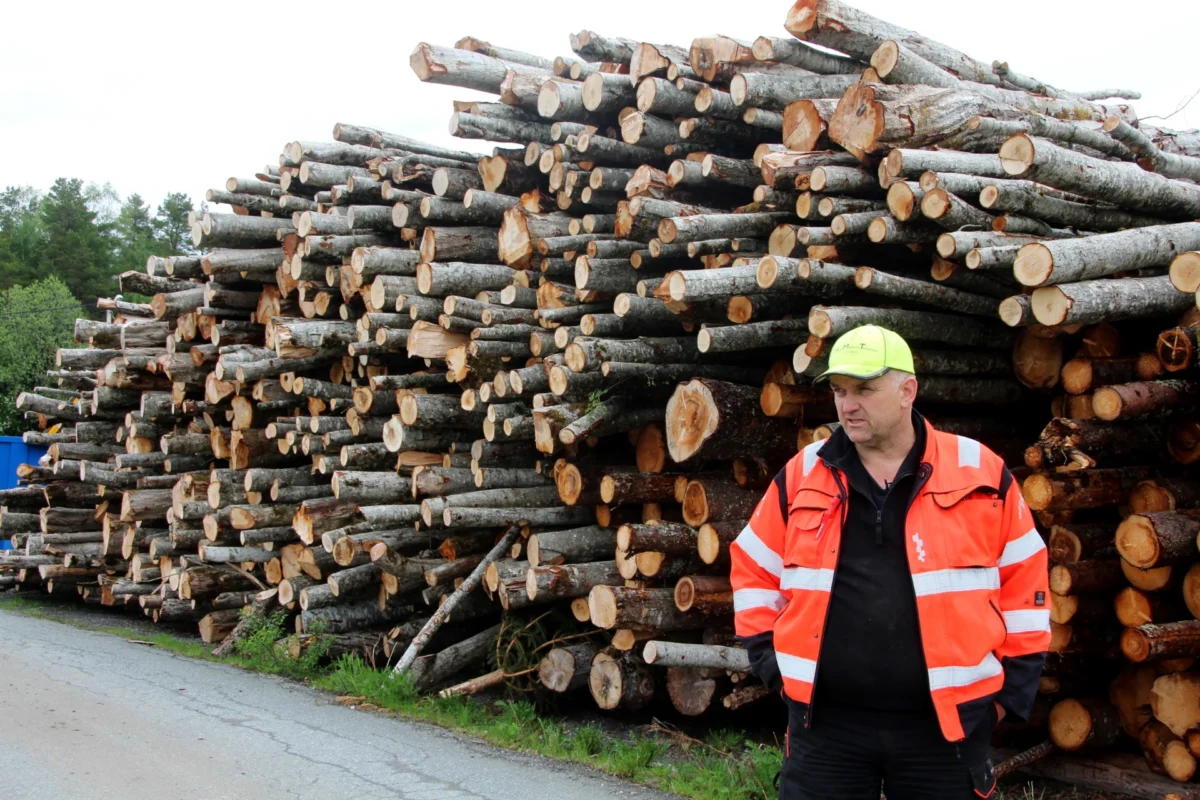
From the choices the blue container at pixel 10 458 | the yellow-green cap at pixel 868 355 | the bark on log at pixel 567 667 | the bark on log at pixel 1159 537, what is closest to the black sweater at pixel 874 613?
the yellow-green cap at pixel 868 355

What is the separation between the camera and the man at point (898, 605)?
3.20m

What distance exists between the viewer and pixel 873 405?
3373 mm

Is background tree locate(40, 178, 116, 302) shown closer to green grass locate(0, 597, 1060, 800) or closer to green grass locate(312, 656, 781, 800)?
green grass locate(0, 597, 1060, 800)

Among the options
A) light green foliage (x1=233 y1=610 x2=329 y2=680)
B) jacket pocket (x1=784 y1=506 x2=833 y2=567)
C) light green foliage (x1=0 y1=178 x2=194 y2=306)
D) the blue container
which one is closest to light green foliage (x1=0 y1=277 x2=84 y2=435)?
light green foliage (x1=0 y1=178 x2=194 y2=306)

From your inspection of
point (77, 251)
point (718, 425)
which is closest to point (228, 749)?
point (718, 425)

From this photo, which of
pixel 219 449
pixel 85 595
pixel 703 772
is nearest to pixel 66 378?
pixel 85 595

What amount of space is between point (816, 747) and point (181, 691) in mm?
6188

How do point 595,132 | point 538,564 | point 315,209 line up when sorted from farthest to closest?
point 315,209 → point 595,132 → point 538,564

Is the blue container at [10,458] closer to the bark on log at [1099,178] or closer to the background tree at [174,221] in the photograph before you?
the bark on log at [1099,178]

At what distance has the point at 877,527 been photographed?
3314 millimetres

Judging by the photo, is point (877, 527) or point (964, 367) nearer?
point (877, 527)

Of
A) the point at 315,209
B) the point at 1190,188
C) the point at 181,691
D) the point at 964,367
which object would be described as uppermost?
the point at 315,209

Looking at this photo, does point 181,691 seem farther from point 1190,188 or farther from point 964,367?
point 1190,188

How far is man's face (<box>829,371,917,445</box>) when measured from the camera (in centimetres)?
337
